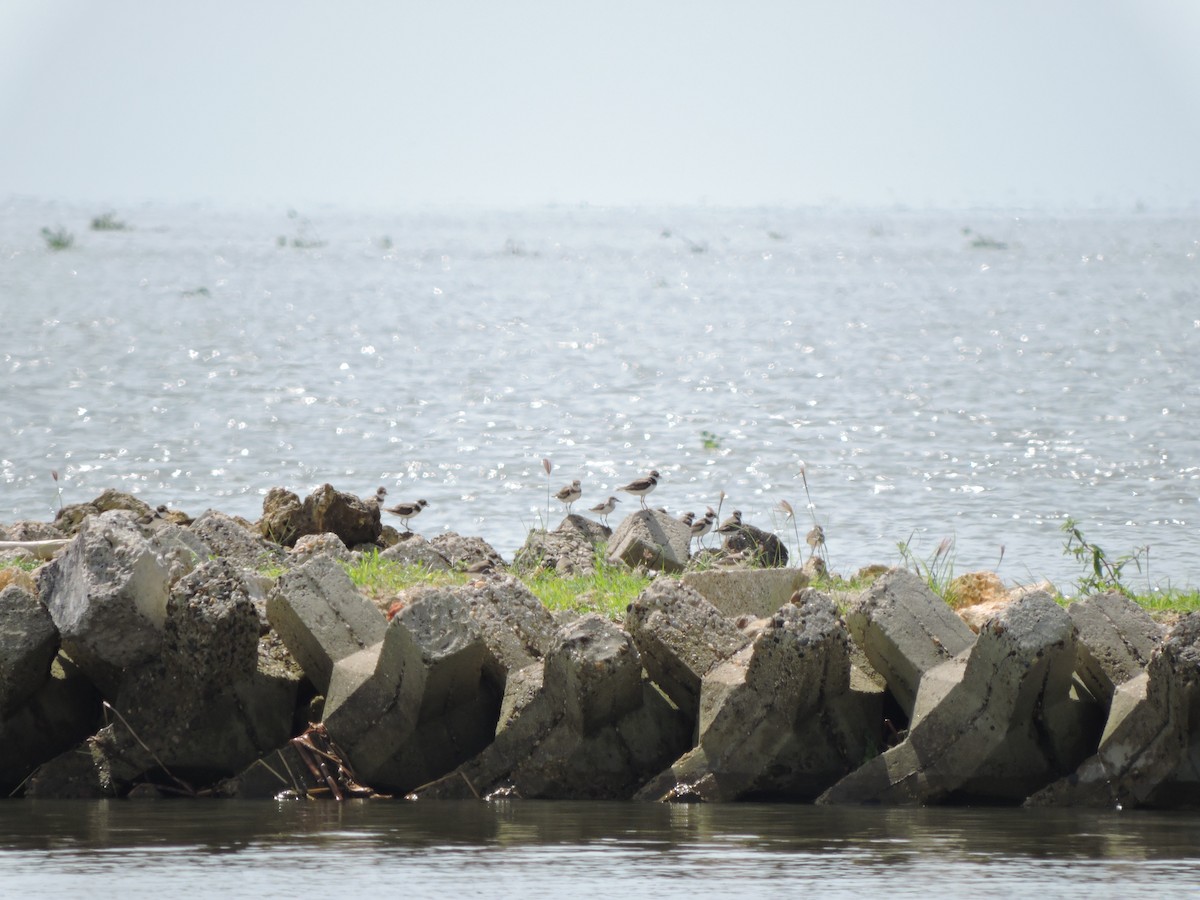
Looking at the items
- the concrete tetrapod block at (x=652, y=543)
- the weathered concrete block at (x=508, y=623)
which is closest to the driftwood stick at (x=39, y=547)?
the weathered concrete block at (x=508, y=623)

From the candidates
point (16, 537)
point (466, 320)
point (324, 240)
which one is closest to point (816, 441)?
point (16, 537)

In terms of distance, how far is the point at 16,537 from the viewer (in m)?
13.4

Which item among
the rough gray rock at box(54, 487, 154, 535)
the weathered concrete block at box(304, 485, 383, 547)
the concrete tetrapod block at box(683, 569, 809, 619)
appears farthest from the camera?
the rough gray rock at box(54, 487, 154, 535)

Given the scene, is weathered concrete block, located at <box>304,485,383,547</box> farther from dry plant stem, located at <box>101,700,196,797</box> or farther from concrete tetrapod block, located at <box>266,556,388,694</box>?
dry plant stem, located at <box>101,700,196,797</box>

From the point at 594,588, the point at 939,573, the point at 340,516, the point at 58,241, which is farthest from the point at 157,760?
the point at 58,241

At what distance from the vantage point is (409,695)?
945cm

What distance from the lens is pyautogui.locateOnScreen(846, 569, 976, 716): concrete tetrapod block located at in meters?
9.28

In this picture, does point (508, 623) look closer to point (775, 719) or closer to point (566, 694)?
point (566, 694)

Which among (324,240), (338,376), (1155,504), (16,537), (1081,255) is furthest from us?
(324,240)

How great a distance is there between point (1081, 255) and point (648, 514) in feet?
265

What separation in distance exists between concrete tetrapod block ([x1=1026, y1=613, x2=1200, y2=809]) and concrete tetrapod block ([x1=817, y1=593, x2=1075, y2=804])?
0.77ft

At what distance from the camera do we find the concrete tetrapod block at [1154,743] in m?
8.66

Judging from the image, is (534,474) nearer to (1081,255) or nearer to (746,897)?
(746,897)

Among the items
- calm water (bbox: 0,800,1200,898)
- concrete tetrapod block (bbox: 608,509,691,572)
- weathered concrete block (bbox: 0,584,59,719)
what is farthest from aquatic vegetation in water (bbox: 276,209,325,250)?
calm water (bbox: 0,800,1200,898)
